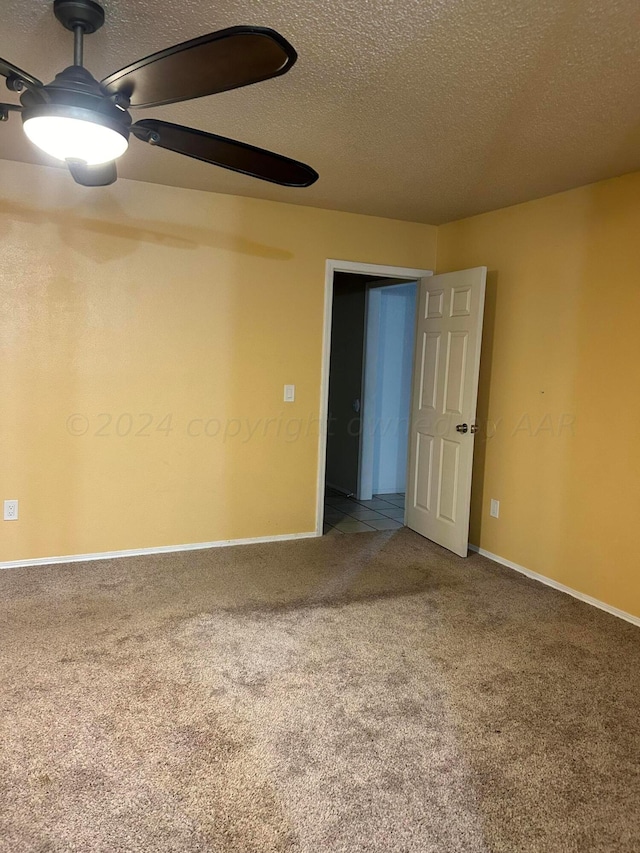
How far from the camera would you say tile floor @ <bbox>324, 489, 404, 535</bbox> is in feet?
15.5

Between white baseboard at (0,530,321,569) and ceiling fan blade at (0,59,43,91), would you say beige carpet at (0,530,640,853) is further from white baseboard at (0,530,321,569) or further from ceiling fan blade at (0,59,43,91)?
ceiling fan blade at (0,59,43,91)

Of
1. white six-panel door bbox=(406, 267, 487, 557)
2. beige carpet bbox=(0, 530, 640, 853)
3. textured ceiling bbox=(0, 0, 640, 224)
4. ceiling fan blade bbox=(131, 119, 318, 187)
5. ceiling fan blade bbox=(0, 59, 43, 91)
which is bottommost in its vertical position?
beige carpet bbox=(0, 530, 640, 853)

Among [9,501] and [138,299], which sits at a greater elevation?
[138,299]

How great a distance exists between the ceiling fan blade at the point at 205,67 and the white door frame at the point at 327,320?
2648 millimetres

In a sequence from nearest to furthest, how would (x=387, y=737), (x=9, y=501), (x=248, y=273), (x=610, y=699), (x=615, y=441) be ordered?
(x=387, y=737) → (x=610, y=699) → (x=615, y=441) → (x=9, y=501) → (x=248, y=273)

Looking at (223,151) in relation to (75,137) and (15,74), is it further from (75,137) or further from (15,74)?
(15,74)

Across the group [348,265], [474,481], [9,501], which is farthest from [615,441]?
[9,501]

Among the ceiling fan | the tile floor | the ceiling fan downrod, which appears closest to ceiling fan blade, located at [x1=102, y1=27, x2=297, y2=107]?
the ceiling fan

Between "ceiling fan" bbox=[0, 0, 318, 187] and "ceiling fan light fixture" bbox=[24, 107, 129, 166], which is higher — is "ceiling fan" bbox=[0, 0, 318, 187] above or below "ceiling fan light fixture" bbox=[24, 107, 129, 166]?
above

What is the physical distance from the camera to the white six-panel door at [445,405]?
3.92 m

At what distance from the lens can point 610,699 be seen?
2.40m

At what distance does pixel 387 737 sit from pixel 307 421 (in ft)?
8.09

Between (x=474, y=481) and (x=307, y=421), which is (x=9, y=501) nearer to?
(x=307, y=421)

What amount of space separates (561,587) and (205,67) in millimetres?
3279
